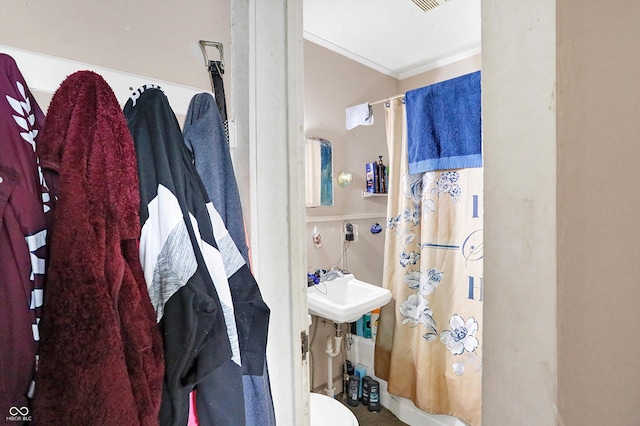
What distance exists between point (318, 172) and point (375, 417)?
5.48 ft

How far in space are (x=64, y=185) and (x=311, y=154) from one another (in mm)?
1625

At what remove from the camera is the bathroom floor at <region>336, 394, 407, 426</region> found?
206 cm

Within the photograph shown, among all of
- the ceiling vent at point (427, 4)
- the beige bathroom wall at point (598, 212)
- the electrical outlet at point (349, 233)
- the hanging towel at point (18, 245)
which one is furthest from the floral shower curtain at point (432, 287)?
the hanging towel at point (18, 245)

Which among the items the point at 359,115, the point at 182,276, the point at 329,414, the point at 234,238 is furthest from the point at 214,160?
the point at 359,115

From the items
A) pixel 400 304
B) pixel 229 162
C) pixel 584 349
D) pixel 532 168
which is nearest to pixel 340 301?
pixel 400 304

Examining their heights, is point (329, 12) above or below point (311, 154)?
above

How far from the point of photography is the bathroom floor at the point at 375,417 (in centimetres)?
206

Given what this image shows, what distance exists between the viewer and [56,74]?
727 millimetres

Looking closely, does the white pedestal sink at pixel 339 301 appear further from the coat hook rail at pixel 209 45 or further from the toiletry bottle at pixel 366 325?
the coat hook rail at pixel 209 45

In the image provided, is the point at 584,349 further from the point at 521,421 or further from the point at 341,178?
the point at 341,178

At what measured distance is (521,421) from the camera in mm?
459

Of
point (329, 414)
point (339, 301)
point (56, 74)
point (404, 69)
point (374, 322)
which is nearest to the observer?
point (56, 74)

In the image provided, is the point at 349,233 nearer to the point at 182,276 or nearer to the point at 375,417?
the point at 375,417

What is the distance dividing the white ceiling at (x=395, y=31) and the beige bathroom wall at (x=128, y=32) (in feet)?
3.54
